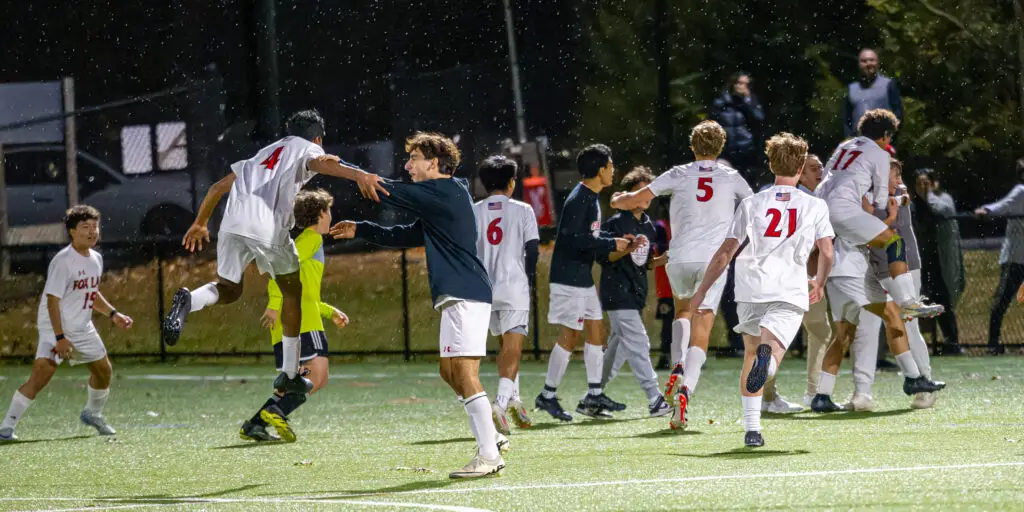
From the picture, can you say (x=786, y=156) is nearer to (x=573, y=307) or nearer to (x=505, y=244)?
(x=505, y=244)

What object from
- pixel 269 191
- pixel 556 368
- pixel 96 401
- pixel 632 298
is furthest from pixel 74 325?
pixel 632 298

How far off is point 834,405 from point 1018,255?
7.04 m

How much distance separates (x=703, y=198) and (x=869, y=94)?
8.04m

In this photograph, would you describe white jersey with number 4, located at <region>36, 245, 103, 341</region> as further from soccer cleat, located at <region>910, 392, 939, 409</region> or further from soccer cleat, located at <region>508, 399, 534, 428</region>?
soccer cleat, located at <region>910, 392, 939, 409</region>

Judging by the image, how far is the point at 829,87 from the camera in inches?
903

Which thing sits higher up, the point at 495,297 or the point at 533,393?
the point at 495,297

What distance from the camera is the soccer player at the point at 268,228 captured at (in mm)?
9430

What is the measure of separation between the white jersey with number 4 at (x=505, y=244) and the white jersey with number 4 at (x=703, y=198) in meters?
0.89

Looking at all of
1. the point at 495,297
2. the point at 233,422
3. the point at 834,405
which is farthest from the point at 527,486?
the point at 233,422

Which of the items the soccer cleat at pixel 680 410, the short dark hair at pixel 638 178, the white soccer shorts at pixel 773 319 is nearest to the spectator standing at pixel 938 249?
the short dark hair at pixel 638 178

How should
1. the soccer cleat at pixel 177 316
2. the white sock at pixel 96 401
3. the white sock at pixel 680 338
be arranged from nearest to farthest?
the soccer cleat at pixel 177 316, the white sock at pixel 680 338, the white sock at pixel 96 401

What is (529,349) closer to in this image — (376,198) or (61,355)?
(61,355)

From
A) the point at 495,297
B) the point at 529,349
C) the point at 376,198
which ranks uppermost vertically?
the point at 376,198

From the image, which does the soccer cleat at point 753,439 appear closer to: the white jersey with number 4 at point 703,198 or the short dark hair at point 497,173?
the white jersey with number 4 at point 703,198
